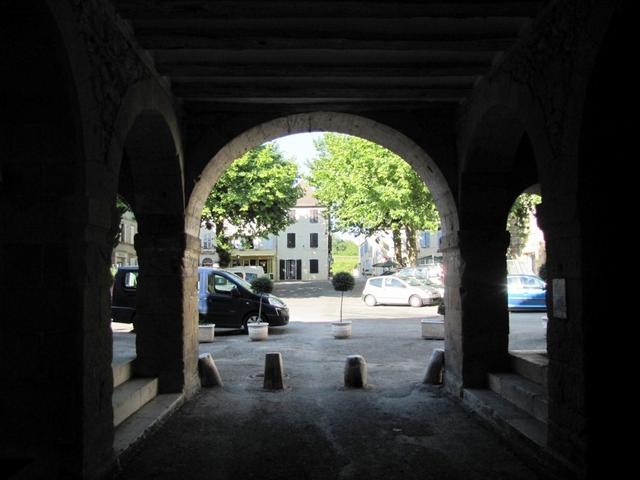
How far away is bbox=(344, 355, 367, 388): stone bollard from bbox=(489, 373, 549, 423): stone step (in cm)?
180

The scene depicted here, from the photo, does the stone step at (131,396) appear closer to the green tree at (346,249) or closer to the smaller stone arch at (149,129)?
the smaller stone arch at (149,129)

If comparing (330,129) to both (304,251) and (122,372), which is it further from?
(304,251)

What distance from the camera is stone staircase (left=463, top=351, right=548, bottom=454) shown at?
4453mm

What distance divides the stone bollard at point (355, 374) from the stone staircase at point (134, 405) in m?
2.28

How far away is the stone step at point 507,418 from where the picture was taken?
14.1ft
